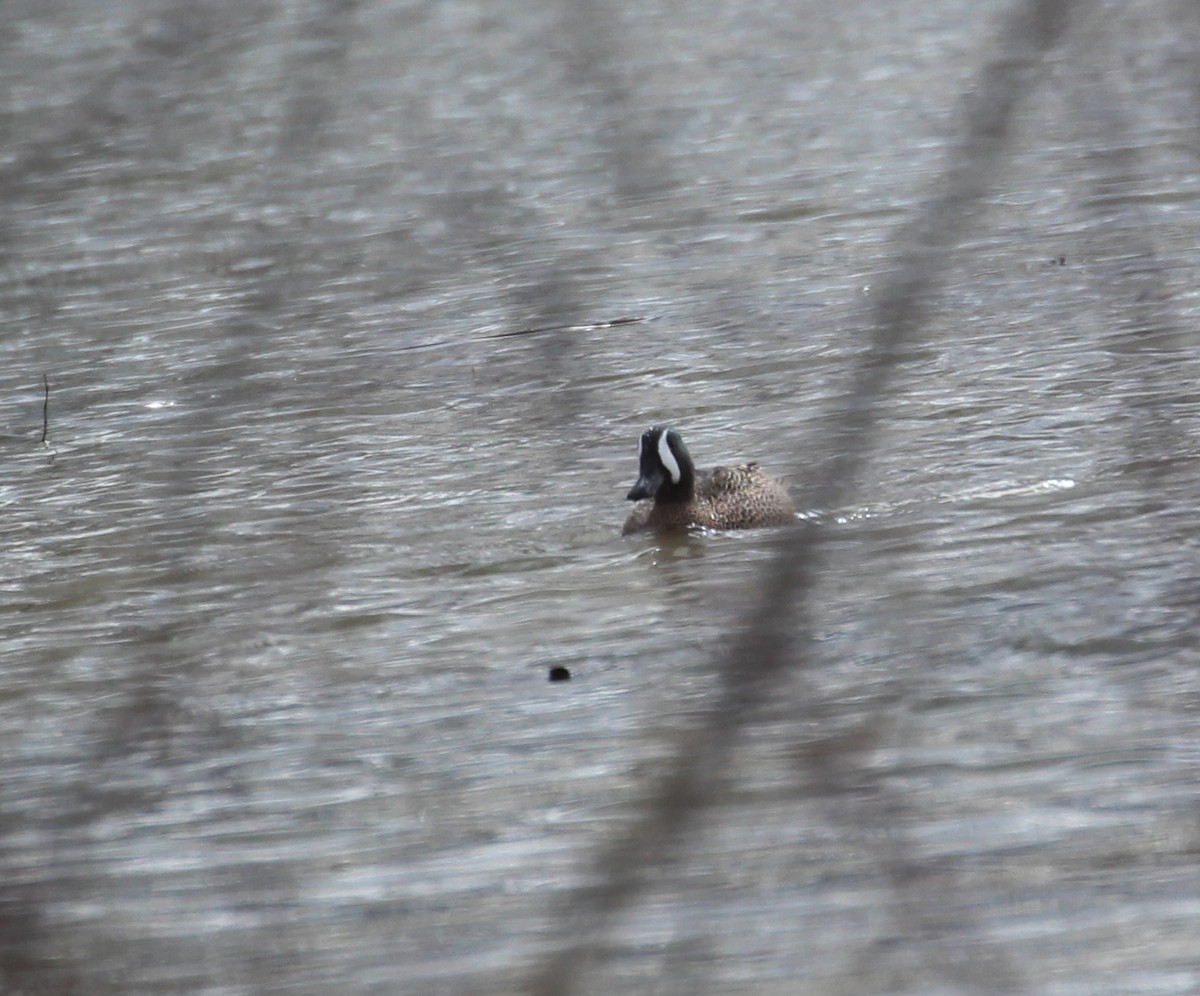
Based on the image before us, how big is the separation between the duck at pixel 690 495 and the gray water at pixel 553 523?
192 mm

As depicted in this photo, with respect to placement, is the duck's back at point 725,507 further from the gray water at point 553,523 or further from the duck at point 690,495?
the gray water at point 553,523

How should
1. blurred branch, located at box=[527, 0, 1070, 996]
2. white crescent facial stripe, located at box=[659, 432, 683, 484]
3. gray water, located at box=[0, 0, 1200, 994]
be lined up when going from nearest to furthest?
blurred branch, located at box=[527, 0, 1070, 996], gray water, located at box=[0, 0, 1200, 994], white crescent facial stripe, located at box=[659, 432, 683, 484]

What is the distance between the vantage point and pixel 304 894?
20.0 ft

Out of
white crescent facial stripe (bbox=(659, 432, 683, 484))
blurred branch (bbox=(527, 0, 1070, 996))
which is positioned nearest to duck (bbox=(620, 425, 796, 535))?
white crescent facial stripe (bbox=(659, 432, 683, 484))

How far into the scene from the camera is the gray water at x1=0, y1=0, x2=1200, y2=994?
2523mm

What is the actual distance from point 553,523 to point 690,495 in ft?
2.23

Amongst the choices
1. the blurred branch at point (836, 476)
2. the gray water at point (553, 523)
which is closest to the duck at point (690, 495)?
the gray water at point (553, 523)

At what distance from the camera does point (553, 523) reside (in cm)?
1077

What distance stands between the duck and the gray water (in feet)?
0.63

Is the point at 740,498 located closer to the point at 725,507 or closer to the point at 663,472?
the point at 725,507

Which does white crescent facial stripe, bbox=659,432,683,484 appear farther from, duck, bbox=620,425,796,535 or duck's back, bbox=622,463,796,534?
duck's back, bbox=622,463,796,534

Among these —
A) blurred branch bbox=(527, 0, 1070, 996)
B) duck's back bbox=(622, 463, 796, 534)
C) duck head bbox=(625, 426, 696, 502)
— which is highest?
blurred branch bbox=(527, 0, 1070, 996)

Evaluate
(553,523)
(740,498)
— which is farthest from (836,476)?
(740,498)

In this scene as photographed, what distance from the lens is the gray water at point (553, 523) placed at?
2.52 m
